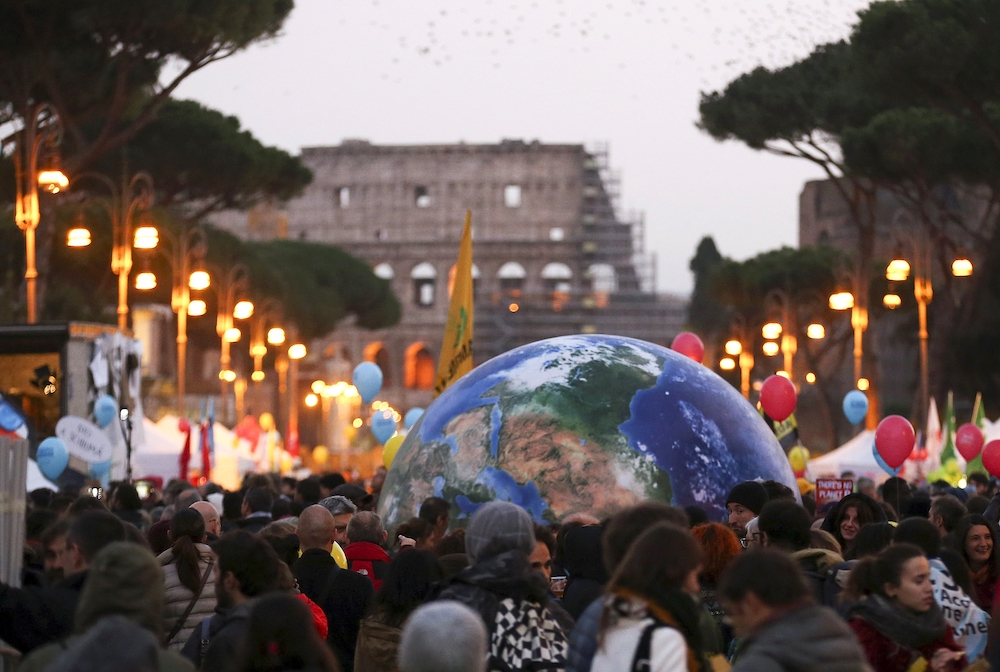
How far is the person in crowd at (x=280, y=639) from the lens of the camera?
3.52 m

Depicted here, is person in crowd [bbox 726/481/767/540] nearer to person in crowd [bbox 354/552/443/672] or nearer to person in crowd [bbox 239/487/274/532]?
person in crowd [bbox 354/552/443/672]

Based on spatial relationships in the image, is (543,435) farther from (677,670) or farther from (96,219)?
(96,219)

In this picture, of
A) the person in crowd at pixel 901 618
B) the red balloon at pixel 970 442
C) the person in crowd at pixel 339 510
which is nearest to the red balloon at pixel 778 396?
the red balloon at pixel 970 442

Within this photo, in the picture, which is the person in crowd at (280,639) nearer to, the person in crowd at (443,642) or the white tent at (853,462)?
the person in crowd at (443,642)

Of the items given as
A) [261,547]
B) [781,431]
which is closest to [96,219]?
[781,431]

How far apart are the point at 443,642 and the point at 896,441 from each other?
26.1ft

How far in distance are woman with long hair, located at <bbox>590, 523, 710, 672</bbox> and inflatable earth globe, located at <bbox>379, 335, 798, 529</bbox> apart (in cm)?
331

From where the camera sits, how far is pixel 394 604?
4910 mm

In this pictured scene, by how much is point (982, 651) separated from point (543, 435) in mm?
2687

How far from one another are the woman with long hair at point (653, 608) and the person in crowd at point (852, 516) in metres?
2.84

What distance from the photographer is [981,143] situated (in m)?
28.1

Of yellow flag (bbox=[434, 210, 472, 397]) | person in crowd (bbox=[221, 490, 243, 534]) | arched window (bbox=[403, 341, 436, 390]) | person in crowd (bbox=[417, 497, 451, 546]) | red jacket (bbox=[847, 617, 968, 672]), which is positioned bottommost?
arched window (bbox=[403, 341, 436, 390])

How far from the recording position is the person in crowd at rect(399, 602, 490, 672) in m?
3.33

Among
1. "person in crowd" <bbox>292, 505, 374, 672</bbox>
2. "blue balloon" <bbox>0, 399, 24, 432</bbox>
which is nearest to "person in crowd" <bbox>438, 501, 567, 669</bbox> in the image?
"person in crowd" <bbox>292, 505, 374, 672</bbox>
